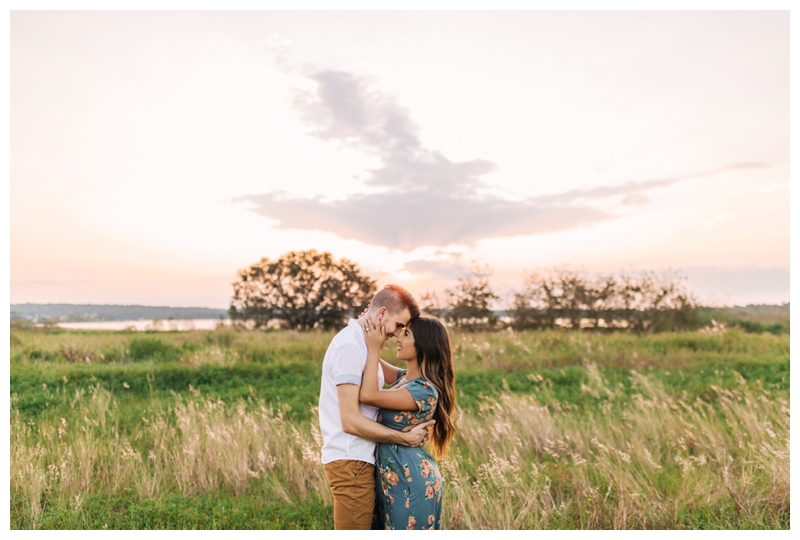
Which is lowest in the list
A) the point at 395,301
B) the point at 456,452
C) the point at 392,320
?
the point at 456,452

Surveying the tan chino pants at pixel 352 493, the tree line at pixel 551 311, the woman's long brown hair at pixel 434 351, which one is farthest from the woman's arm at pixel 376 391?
the tree line at pixel 551 311

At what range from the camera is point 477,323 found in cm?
2200

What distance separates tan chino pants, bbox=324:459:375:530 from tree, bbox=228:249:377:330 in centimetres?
2175

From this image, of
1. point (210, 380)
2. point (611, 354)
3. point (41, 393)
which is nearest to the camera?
point (41, 393)

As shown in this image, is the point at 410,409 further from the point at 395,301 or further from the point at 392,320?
the point at 395,301

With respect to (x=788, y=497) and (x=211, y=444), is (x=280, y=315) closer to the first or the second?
(x=211, y=444)

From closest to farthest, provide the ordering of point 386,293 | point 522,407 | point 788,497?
1. point 386,293
2. point 788,497
3. point 522,407

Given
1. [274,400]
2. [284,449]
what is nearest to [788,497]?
[284,449]

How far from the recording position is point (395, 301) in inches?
140

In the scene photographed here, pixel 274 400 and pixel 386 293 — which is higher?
pixel 386 293

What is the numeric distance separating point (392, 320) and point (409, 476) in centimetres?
97

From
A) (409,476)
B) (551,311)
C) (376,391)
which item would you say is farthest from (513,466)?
(551,311)

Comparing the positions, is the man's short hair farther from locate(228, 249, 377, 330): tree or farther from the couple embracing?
locate(228, 249, 377, 330): tree

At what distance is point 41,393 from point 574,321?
17836mm
